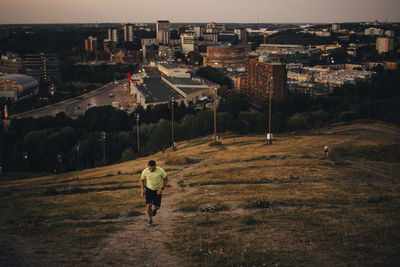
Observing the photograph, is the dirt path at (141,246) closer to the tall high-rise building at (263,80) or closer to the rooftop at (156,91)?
the tall high-rise building at (263,80)

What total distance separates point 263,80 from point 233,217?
105914 mm

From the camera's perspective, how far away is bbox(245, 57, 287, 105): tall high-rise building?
11312cm

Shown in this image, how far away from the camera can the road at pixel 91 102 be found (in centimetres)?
11812

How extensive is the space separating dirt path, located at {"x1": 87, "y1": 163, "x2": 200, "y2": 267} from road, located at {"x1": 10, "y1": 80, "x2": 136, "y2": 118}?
10175 cm

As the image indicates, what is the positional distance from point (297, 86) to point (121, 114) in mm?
64685

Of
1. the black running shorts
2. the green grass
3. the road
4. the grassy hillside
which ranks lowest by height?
the road

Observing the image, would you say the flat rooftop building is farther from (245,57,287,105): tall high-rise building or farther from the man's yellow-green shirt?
the man's yellow-green shirt

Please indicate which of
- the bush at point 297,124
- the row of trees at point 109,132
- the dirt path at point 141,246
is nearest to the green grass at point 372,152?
the dirt path at point 141,246

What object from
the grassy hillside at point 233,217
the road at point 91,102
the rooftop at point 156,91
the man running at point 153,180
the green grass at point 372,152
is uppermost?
the man running at point 153,180

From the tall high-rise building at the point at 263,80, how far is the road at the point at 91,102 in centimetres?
3850

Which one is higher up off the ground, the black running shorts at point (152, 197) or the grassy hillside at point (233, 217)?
the black running shorts at point (152, 197)

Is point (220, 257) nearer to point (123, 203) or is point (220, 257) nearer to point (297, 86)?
point (123, 203)

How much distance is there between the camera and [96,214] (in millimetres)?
18016

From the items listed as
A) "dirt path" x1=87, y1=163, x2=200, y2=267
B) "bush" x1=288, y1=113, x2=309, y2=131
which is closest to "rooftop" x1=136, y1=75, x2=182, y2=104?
"bush" x1=288, y1=113, x2=309, y2=131
